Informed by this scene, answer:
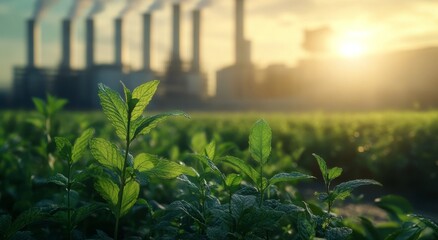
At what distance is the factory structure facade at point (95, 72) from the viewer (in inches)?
1502

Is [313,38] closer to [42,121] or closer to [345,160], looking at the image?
[345,160]

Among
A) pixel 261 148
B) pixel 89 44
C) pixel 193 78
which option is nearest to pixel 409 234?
pixel 261 148

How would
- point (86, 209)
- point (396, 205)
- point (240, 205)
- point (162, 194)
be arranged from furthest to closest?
point (162, 194), point (396, 205), point (86, 209), point (240, 205)

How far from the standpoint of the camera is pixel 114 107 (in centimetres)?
77

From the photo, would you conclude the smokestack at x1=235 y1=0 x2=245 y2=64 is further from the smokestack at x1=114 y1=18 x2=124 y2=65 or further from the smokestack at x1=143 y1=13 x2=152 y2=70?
the smokestack at x1=114 y1=18 x2=124 y2=65

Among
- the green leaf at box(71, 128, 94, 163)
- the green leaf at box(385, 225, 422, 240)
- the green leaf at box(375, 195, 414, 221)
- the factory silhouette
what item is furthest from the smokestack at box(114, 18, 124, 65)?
the green leaf at box(385, 225, 422, 240)

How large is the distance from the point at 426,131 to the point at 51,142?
5.38 meters

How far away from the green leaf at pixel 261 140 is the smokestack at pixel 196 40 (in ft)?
127

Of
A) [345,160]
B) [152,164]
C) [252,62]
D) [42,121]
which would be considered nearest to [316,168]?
[345,160]

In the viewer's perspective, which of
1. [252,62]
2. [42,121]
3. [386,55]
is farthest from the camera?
[252,62]

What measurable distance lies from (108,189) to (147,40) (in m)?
39.3

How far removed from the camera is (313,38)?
39.5 m

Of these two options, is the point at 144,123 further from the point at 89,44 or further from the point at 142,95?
the point at 89,44

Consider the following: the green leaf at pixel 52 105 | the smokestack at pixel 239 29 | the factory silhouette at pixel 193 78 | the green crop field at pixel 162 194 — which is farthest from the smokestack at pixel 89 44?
the green leaf at pixel 52 105
